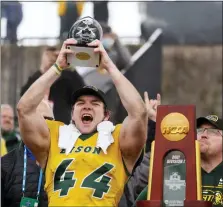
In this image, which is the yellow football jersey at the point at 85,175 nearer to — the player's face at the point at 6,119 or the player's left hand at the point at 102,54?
the player's left hand at the point at 102,54

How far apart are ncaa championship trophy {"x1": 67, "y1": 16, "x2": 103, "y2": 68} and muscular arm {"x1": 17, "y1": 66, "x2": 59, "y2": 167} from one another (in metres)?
0.25

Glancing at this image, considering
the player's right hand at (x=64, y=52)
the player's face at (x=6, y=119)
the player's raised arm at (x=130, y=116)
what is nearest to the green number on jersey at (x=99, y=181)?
the player's raised arm at (x=130, y=116)

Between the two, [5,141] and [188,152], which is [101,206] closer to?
[188,152]

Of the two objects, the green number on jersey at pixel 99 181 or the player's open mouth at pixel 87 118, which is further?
the player's open mouth at pixel 87 118

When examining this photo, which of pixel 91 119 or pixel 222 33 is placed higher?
pixel 222 33

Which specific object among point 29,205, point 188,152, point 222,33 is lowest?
point 29,205

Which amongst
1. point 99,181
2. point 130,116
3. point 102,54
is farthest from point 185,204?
point 102,54

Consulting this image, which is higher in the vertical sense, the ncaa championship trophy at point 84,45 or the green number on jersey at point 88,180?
the ncaa championship trophy at point 84,45

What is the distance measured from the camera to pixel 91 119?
21.8ft

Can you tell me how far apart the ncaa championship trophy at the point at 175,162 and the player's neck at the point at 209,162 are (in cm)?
122

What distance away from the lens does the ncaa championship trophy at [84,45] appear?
641 centimetres

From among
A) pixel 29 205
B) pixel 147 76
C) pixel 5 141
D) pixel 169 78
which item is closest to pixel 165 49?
pixel 169 78

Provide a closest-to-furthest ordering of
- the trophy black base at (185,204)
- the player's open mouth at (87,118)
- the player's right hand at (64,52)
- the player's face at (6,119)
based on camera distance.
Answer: the trophy black base at (185,204)
the player's right hand at (64,52)
the player's open mouth at (87,118)
the player's face at (6,119)

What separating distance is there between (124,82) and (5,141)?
12.3ft
